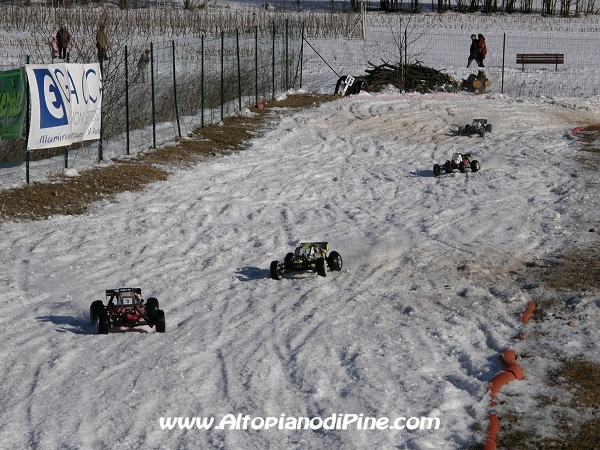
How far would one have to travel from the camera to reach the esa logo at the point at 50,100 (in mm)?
16438

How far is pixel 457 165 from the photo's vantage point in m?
19.4

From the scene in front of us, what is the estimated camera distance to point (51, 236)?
14.6 metres

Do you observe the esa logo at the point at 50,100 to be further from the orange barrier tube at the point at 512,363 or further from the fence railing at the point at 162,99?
the orange barrier tube at the point at 512,363

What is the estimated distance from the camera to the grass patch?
16.0m

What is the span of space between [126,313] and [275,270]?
2.57 metres

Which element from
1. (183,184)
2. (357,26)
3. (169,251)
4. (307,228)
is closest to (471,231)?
(307,228)

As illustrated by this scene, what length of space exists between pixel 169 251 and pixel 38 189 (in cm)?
395

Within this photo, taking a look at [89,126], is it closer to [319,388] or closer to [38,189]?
[38,189]

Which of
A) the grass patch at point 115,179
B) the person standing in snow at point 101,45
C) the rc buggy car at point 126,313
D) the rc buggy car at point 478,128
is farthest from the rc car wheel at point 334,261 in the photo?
the rc buggy car at point 478,128

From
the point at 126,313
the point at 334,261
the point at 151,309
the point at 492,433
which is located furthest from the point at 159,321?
the point at 492,433

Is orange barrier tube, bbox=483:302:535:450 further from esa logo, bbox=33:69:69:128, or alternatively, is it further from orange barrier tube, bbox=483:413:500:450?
esa logo, bbox=33:69:69:128

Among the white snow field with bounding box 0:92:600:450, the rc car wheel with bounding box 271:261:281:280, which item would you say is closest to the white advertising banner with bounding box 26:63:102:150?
the white snow field with bounding box 0:92:600:450

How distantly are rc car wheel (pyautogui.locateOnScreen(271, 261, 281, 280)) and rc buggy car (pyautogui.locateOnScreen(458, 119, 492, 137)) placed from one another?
12.6m

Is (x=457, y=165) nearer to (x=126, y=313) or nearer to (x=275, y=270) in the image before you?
(x=275, y=270)
